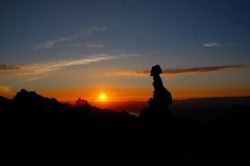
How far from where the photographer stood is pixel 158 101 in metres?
76.2

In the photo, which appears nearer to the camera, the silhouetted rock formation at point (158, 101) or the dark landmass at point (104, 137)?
the dark landmass at point (104, 137)

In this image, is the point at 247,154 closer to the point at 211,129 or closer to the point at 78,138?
the point at 211,129

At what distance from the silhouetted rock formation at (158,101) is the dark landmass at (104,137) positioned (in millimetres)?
7126

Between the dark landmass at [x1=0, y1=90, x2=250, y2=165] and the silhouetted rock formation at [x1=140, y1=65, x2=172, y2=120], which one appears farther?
the silhouetted rock formation at [x1=140, y1=65, x2=172, y2=120]

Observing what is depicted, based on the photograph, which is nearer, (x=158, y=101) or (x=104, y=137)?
(x=104, y=137)

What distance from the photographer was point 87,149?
2008 inches

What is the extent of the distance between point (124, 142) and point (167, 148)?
829cm

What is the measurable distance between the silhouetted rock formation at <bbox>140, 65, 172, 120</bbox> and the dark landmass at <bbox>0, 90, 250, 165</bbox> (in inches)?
281

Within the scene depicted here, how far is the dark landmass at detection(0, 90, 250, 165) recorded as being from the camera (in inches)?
1825

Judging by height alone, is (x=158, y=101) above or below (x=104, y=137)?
above

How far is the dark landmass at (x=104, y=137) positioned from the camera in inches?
1825

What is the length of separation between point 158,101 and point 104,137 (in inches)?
975

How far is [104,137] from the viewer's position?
55.9m

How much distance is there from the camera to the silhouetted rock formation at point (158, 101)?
74.1 metres
